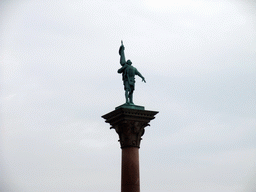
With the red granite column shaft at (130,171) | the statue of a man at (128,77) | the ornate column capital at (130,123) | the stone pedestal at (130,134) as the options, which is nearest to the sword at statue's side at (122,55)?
the statue of a man at (128,77)

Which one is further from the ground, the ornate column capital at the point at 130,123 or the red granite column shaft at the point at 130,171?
the ornate column capital at the point at 130,123

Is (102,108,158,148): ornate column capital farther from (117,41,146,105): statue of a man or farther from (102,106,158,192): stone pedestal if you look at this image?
(117,41,146,105): statue of a man

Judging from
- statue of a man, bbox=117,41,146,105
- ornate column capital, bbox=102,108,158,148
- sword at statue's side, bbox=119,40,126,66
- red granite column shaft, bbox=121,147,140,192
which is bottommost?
red granite column shaft, bbox=121,147,140,192

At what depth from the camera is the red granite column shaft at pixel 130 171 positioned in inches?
1305

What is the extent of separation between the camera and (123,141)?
3428 centimetres

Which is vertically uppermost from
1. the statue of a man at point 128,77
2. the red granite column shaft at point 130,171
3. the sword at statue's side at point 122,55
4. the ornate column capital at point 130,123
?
the sword at statue's side at point 122,55

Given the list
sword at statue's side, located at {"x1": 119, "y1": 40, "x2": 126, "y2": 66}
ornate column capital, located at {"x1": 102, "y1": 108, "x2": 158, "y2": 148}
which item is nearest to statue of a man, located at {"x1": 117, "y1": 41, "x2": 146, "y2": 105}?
sword at statue's side, located at {"x1": 119, "y1": 40, "x2": 126, "y2": 66}

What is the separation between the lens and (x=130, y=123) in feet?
112

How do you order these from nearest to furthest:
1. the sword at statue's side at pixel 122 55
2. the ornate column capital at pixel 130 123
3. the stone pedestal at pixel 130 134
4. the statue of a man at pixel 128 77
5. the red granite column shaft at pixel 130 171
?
the red granite column shaft at pixel 130 171 < the stone pedestal at pixel 130 134 < the ornate column capital at pixel 130 123 < the statue of a man at pixel 128 77 < the sword at statue's side at pixel 122 55

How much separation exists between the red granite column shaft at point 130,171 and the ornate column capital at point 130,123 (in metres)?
0.50

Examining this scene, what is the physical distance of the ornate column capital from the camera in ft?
112

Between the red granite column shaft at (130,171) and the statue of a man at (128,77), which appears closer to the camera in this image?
the red granite column shaft at (130,171)

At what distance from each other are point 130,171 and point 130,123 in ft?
10.7

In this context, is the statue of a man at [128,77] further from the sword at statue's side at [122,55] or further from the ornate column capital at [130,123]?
the ornate column capital at [130,123]
